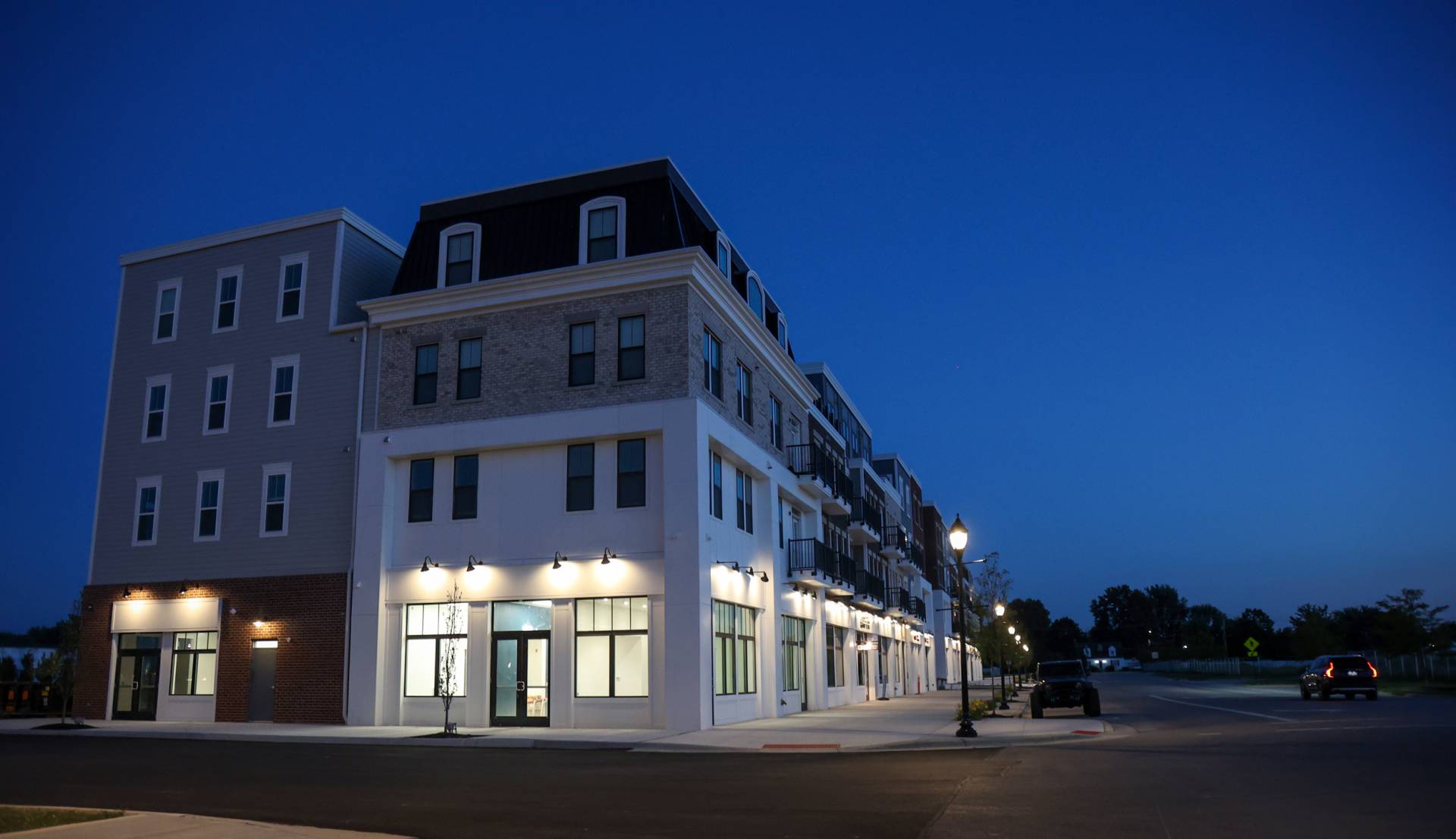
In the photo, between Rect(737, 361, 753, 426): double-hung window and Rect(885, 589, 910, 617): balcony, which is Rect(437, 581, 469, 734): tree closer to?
Rect(737, 361, 753, 426): double-hung window

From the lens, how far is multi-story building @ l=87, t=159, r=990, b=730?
1091 inches

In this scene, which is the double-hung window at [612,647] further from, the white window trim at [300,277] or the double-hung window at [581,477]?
the white window trim at [300,277]

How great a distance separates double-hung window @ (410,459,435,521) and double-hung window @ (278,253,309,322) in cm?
699

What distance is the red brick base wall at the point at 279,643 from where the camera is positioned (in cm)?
3047

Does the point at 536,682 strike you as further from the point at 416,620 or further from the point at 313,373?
the point at 313,373

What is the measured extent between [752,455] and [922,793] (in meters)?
19.8

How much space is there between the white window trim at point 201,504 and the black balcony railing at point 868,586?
24.7 metres

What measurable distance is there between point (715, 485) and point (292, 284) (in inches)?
601

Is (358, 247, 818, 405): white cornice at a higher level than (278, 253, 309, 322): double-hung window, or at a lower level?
lower

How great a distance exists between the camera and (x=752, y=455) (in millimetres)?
32594

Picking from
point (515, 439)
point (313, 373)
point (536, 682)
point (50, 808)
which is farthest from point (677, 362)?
point (50, 808)

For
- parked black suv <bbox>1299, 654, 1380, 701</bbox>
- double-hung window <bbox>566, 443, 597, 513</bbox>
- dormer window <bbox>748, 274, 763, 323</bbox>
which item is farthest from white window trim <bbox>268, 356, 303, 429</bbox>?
parked black suv <bbox>1299, 654, 1380, 701</bbox>

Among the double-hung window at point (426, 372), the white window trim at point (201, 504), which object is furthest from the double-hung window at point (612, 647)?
the white window trim at point (201, 504)

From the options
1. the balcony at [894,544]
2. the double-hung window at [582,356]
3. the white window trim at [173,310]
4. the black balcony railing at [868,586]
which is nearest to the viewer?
the double-hung window at [582,356]
